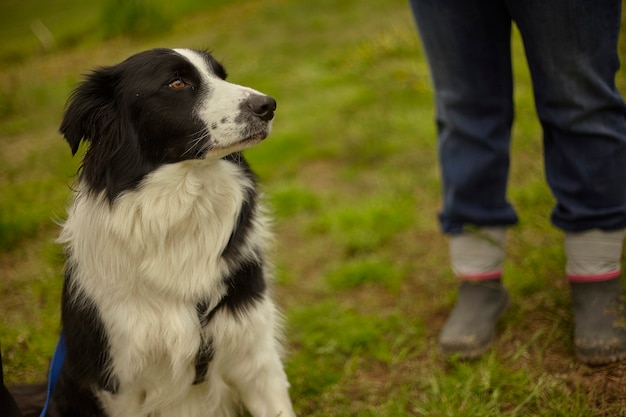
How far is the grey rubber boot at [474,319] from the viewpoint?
2.42 m

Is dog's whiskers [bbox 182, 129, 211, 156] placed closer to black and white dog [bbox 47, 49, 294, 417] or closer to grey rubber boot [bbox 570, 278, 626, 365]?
black and white dog [bbox 47, 49, 294, 417]

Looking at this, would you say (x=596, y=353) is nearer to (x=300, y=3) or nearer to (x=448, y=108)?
Answer: (x=448, y=108)

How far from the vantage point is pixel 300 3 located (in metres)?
9.39

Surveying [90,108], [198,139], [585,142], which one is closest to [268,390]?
[198,139]

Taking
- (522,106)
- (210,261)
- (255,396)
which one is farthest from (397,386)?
(522,106)

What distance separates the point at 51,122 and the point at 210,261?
15.2 ft

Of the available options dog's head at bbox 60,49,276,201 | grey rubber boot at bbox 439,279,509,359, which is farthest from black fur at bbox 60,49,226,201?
grey rubber boot at bbox 439,279,509,359

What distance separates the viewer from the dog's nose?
1.91 meters

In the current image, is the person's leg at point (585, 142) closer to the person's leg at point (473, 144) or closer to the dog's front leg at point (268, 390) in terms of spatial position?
the person's leg at point (473, 144)

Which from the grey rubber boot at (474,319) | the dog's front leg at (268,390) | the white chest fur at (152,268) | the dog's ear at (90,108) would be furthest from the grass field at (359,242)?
the white chest fur at (152,268)

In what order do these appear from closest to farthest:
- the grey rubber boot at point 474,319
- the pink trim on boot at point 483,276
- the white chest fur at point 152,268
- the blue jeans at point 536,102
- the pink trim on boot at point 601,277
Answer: the white chest fur at point 152,268 < the blue jeans at point 536,102 < the pink trim on boot at point 601,277 < the grey rubber boot at point 474,319 < the pink trim on boot at point 483,276

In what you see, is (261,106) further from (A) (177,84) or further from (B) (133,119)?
(B) (133,119)

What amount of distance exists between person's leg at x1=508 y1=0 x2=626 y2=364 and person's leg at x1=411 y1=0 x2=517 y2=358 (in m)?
0.19

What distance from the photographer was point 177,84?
1.95 metres
